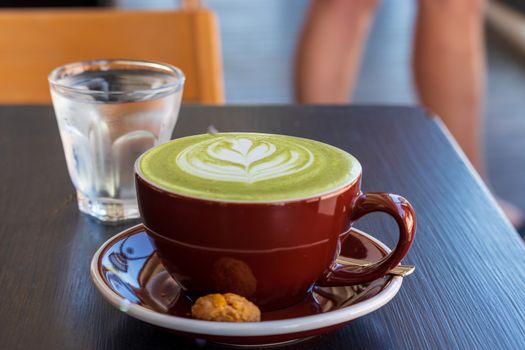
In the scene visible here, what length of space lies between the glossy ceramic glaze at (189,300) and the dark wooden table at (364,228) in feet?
0.05

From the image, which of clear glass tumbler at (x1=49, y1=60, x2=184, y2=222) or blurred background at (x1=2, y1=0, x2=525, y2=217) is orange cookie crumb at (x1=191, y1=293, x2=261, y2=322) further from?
blurred background at (x1=2, y1=0, x2=525, y2=217)

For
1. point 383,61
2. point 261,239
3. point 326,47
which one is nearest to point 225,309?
point 261,239

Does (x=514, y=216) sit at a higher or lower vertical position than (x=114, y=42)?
lower

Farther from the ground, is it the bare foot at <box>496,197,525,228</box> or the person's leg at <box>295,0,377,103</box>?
the person's leg at <box>295,0,377,103</box>

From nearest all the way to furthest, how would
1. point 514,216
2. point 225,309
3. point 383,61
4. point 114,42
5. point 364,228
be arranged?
point 225,309, point 364,228, point 114,42, point 514,216, point 383,61

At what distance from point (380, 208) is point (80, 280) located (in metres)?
0.17

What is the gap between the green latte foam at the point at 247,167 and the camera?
0.37 meters

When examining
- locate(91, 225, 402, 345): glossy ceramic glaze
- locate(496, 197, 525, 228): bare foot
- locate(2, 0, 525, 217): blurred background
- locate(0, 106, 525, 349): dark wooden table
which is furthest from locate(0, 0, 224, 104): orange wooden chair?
locate(2, 0, 525, 217): blurred background

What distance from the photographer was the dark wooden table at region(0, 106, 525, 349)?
388 mm

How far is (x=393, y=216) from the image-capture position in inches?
15.7

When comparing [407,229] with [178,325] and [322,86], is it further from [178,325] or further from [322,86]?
[322,86]

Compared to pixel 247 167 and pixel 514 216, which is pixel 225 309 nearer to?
pixel 247 167

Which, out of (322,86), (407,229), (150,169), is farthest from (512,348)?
(322,86)

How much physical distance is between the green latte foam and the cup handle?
2 centimetres
